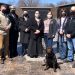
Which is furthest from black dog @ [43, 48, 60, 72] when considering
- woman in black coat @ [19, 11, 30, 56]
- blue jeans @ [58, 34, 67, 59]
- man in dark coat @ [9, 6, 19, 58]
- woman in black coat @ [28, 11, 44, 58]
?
man in dark coat @ [9, 6, 19, 58]

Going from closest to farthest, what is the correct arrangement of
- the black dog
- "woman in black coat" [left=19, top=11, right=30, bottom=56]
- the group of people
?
1. the black dog
2. the group of people
3. "woman in black coat" [left=19, top=11, right=30, bottom=56]

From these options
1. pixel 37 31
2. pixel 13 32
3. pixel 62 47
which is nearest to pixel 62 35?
pixel 62 47

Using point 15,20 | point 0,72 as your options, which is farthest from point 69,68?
point 15,20

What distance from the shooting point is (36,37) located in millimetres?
13703

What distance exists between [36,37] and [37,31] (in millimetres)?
317

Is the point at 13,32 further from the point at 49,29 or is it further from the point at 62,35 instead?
the point at 62,35

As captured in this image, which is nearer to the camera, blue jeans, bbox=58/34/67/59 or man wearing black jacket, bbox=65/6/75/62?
man wearing black jacket, bbox=65/6/75/62

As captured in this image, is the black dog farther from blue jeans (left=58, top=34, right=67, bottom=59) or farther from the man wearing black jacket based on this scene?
blue jeans (left=58, top=34, right=67, bottom=59)

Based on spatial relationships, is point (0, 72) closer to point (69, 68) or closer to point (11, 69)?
point (11, 69)

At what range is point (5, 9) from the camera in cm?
1334

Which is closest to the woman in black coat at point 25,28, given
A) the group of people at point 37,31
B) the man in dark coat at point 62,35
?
the group of people at point 37,31

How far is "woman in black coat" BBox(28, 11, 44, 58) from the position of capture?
44.3 ft

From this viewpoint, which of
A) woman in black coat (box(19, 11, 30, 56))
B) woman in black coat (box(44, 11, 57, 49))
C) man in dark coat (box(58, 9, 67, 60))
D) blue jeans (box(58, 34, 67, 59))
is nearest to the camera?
man in dark coat (box(58, 9, 67, 60))

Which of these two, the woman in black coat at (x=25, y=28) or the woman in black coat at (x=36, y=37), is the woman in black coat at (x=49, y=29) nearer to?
the woman in black coat at (x=36, y=37)
